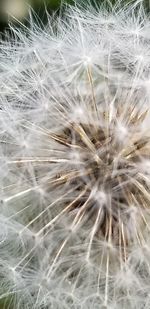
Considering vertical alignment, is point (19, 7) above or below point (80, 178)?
above

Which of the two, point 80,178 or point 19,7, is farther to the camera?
point 19,7

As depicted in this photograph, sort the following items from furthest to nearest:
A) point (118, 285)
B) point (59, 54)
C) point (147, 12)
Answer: point (147, 12)
point (59, 54)
point (118, 285)

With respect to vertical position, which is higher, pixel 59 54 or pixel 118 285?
pixel 59 54

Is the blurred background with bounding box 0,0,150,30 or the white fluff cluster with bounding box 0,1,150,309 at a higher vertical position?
the blurred background with bounding box 0,0,150,30

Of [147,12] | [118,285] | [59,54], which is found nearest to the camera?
[118,285]

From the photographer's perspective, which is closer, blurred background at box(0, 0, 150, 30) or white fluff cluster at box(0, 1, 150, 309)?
white fluff cluster at box(0, 1, 150, 309)

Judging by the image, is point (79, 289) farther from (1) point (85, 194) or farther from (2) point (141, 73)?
(2) point (141, 73)

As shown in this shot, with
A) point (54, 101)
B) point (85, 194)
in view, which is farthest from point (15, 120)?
point (85, 194)

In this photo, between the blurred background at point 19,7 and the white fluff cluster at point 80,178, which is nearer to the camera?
the white fluff cluster at point 80,178
